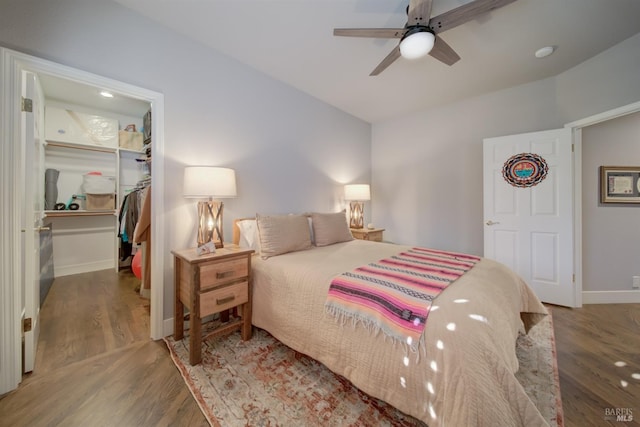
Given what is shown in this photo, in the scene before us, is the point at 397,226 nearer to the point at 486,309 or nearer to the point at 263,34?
the point at 486,309

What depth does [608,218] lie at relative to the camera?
107 inches

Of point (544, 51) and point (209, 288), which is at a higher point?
point (544, 51)

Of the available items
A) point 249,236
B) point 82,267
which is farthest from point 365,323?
point 82,267

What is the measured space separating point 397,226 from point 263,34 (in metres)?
3.19

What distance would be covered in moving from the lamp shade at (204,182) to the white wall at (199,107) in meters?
0.23

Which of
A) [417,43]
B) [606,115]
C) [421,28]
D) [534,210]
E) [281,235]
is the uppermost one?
[421,28]

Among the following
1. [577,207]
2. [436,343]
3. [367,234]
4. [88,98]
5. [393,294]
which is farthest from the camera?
[367,234]

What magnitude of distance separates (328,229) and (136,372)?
190 cm

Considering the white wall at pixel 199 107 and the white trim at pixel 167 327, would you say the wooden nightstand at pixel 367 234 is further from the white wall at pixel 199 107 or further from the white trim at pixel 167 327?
the white trim at pixel 167 327

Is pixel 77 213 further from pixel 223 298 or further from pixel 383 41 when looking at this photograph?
pixel 383 41

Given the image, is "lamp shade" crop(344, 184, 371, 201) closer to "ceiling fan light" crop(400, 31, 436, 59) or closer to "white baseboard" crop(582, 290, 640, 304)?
"ceiling fan light" crop(400, 31, 436, 59)

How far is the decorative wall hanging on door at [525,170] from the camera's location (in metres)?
2.71

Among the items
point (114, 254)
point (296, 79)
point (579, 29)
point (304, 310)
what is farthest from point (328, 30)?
point (114, 254)

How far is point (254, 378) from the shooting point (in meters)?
1.55
